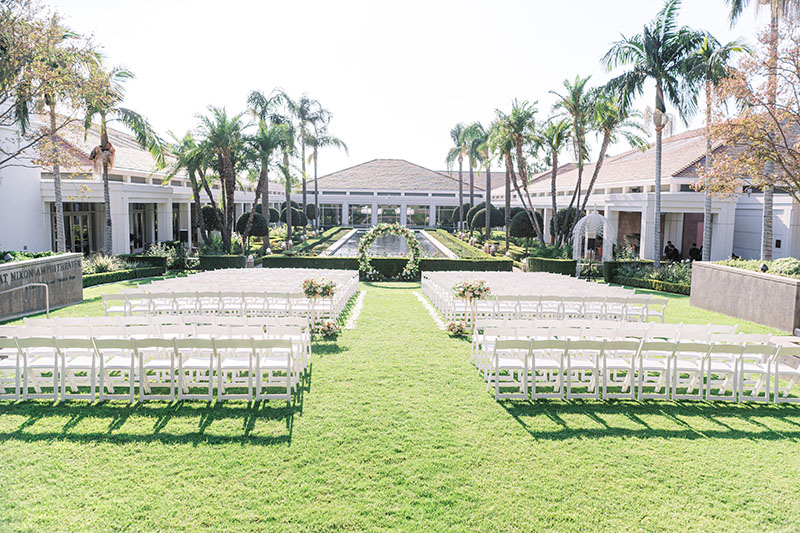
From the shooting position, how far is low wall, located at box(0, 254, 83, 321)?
14.1 meters

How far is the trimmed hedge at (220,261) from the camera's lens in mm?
26641

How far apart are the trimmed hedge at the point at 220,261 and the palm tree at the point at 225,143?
86.3 inches

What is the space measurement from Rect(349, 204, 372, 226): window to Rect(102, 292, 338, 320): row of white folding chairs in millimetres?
48915

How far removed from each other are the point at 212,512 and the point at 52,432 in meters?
2.90

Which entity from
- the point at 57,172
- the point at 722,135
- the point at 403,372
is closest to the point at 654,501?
the point at 403,372

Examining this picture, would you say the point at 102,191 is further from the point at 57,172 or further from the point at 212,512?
the point at 212,512

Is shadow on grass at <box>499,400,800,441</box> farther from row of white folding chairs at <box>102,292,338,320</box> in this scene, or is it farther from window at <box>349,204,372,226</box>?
window at <box>349,204,372,226</box>

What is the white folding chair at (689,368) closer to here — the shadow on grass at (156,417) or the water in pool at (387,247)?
the shadow on grass at (156,417)

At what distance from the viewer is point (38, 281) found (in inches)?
600

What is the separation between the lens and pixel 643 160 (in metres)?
36.1

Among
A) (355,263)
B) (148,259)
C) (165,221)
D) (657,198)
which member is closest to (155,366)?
(355,263)

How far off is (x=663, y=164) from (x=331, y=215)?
38.8 meters

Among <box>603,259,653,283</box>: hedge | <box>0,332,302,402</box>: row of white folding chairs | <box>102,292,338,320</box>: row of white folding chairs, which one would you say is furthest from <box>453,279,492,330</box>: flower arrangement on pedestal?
<box>603,259,653,283</box>: hedge

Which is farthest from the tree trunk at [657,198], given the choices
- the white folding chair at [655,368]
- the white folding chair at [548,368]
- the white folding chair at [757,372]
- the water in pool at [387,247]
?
the white folding chair at [548,368]
